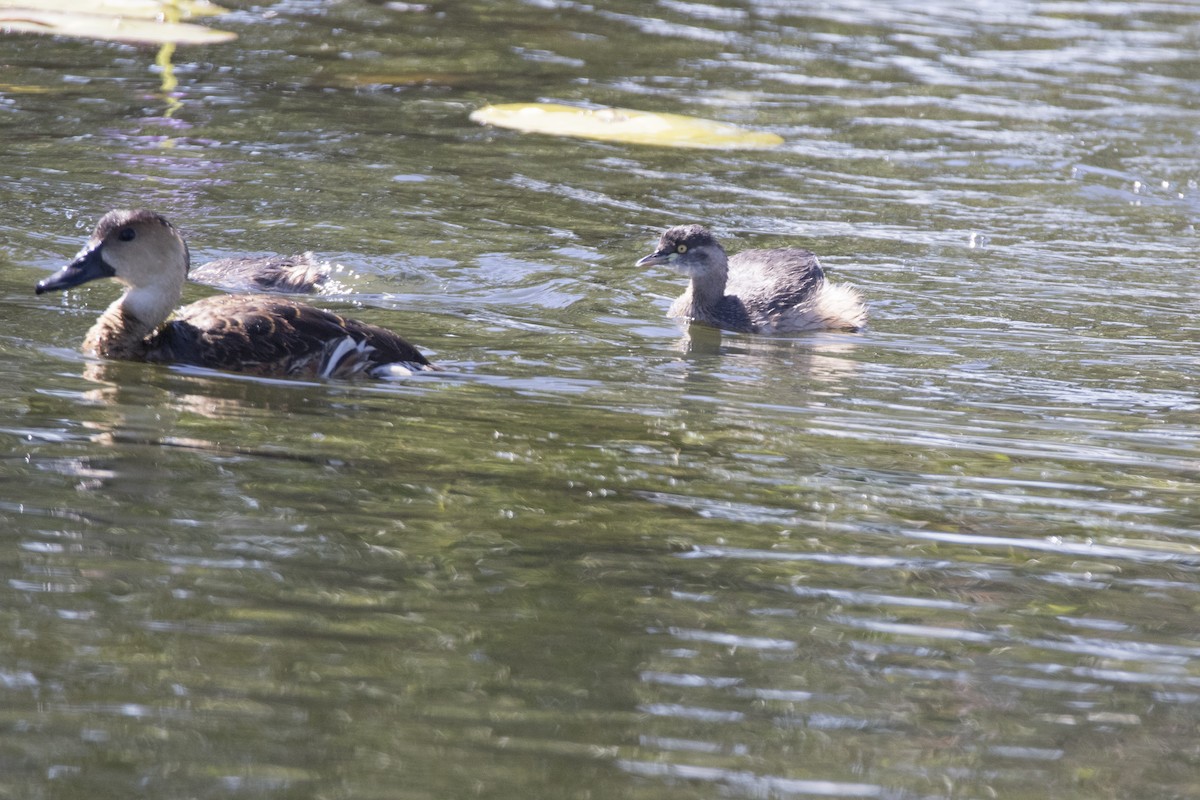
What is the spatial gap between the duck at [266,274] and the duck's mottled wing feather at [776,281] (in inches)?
111

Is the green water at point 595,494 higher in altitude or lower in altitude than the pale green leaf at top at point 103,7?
lower

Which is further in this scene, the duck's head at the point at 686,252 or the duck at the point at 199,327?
the duck's head at the point at 686,252

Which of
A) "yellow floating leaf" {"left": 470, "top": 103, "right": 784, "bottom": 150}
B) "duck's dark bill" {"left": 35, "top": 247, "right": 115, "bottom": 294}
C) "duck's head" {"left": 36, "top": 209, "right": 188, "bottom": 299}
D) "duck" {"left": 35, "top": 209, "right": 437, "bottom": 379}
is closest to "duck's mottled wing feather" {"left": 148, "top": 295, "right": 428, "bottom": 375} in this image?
"duck" {"left": 35, "top": 209, "right": 437, "bottom": 379}

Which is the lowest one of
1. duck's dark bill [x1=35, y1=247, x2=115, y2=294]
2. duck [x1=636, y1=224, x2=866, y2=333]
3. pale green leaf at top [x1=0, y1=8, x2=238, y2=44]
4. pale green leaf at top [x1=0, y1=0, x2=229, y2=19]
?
duck [x1=636, y1=224, x2=866, y2=333]

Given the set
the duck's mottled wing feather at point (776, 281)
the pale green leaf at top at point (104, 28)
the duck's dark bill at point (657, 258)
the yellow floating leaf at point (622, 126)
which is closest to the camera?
the duck's dark bill at point (657, 258)

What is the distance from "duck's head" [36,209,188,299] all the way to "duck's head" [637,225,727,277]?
11.5ft

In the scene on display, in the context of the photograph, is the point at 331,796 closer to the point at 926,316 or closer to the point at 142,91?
the point at 926,316

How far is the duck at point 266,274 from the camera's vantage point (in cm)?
1056

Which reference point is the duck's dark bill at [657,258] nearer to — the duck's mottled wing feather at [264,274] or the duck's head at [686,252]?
the duck's head at [686,252]

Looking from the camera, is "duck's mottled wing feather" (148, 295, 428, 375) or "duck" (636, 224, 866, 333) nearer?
"duck's mottled wing feather" (148, 295, 428, 375)

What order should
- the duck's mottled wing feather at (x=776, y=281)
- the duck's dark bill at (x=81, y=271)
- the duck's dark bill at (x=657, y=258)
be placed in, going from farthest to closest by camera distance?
the duck's mottled wing feather at (x=776, y=281) → the duck's dark bill at (x=657, y=258) → the duck's dark bill at (x=81, y=271)

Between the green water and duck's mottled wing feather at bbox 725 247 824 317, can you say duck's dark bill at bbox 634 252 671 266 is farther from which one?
duck's mottled wing feather at bbox 725 247 824 317

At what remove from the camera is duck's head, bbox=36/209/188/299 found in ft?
28.2

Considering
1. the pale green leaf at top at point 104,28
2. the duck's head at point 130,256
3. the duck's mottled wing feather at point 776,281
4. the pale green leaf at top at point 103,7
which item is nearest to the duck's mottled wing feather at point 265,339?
the duck's head at point 130,256
